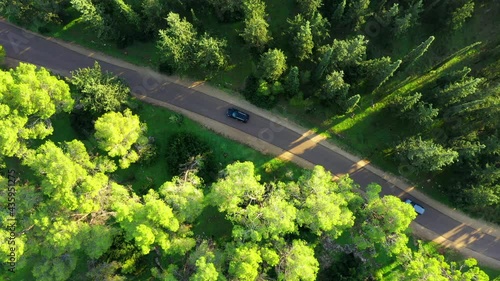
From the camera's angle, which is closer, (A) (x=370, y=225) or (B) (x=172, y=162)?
(A) (x=370, y=225)

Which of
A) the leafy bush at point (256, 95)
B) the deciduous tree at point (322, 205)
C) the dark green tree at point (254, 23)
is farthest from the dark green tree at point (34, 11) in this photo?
the deciduous tree at point (322, 205)

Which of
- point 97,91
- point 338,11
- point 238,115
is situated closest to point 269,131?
point 238,115

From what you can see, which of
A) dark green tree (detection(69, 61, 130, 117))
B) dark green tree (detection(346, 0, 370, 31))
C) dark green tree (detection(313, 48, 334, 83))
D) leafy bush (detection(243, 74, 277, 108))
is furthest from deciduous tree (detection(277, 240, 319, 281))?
dark green tree (detection(346, 0, 370, 31))

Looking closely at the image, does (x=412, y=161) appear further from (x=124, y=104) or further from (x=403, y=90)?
(x=124, y=104)

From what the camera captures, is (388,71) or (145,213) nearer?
(145,213)

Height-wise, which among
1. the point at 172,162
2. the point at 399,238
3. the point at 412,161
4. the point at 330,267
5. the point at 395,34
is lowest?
the point at 330,267

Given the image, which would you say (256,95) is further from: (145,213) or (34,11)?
(34,11)

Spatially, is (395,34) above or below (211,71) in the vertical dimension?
above

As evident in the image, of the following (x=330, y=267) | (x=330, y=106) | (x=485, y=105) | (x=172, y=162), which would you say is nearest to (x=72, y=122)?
(x=172, y=162)

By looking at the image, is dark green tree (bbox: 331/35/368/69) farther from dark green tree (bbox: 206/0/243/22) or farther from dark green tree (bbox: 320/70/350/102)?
dark green tree (bbox: 206/0/243/22)
